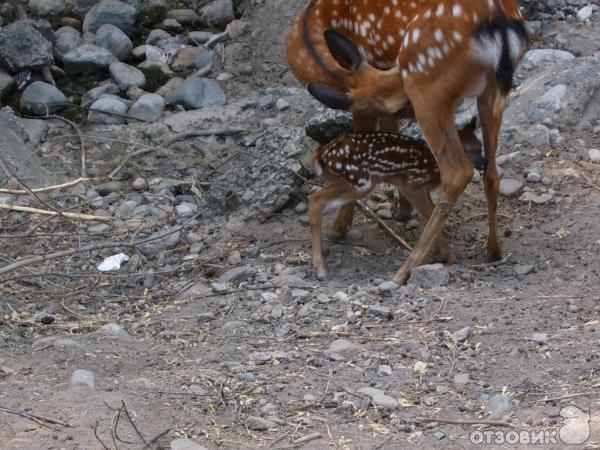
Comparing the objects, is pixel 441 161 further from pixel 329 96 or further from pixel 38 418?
pixel 38 418

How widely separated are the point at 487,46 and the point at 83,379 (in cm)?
276

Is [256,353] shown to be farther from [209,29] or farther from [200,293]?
[209,29]

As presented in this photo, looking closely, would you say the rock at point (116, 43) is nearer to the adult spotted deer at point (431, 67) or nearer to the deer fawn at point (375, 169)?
the adult spotted deer at point (431, 67)

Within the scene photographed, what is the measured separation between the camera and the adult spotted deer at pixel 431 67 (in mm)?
6238

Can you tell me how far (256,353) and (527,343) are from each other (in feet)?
4.30

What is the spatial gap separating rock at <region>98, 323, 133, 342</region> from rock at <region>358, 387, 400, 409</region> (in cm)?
150

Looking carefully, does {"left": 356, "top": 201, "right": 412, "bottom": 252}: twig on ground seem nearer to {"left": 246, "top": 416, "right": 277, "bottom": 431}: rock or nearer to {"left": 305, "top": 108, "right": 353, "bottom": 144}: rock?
{"left": 305, "top": 108, "right": 353, "bottom": 144}: rock

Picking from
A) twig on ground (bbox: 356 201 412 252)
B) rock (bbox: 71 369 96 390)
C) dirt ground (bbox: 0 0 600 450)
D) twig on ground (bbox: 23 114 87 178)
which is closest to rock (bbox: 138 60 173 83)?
twig on ground (bbox: 23 114 87 178)

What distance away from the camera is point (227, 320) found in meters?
6.32

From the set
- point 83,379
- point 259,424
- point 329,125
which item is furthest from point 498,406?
point 329,125

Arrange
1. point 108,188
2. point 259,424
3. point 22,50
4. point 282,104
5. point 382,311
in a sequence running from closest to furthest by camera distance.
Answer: point 259,424, point 382,311, point 108,188, point 282,104, point 22,50

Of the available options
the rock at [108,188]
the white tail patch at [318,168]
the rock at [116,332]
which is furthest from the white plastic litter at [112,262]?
the white tail patch at [318,168]

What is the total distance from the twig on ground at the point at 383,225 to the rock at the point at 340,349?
66.7 inches

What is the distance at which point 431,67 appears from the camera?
20.8 feet
